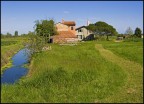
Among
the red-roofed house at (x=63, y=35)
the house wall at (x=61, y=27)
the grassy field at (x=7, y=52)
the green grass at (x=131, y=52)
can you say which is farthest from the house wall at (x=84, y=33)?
the green grass at (x=131, y=52)

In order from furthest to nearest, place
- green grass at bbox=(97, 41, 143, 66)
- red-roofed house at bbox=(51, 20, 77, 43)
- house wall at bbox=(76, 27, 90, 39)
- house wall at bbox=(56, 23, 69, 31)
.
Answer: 1. house wall at bbox=(76, 27, 90, 39)
2. house wall at bbox=(56, 23, 69, 31)
3. red-roofed house at bbox=(51, 20, 77, 43)
4. green grass at bbox=(97, 41, 143, 66)

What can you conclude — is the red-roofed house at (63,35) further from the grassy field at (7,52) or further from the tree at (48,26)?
the grassy field at (7,52)

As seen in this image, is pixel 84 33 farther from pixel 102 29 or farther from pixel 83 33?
pixel 102 29

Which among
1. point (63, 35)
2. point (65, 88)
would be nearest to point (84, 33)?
point (63, 35)

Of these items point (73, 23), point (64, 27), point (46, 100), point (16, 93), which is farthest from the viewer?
point (73, 23)

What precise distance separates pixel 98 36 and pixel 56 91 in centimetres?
8563

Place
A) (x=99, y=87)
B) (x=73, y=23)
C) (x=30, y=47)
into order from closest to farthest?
(x=99, y=87) → (x=30, y=47) → (x=73, y=23)

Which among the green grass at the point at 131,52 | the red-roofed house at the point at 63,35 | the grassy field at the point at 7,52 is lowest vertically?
the grassy field at the point at 7,52

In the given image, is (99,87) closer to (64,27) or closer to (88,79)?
(88,79)

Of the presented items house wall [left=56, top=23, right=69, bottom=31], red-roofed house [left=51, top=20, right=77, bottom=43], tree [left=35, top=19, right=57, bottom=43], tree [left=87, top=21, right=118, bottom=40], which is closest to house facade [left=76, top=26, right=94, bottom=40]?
tree [left=87, top=21, right=118, bottom=40]

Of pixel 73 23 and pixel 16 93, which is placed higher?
pixel 73 23

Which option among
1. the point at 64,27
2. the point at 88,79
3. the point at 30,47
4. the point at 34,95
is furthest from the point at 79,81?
the point at 64,27

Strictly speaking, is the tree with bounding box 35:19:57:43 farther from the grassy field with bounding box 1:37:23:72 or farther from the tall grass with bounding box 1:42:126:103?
the tall grass with bounding box 1:42:126:103

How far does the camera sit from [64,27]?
3561 inches
